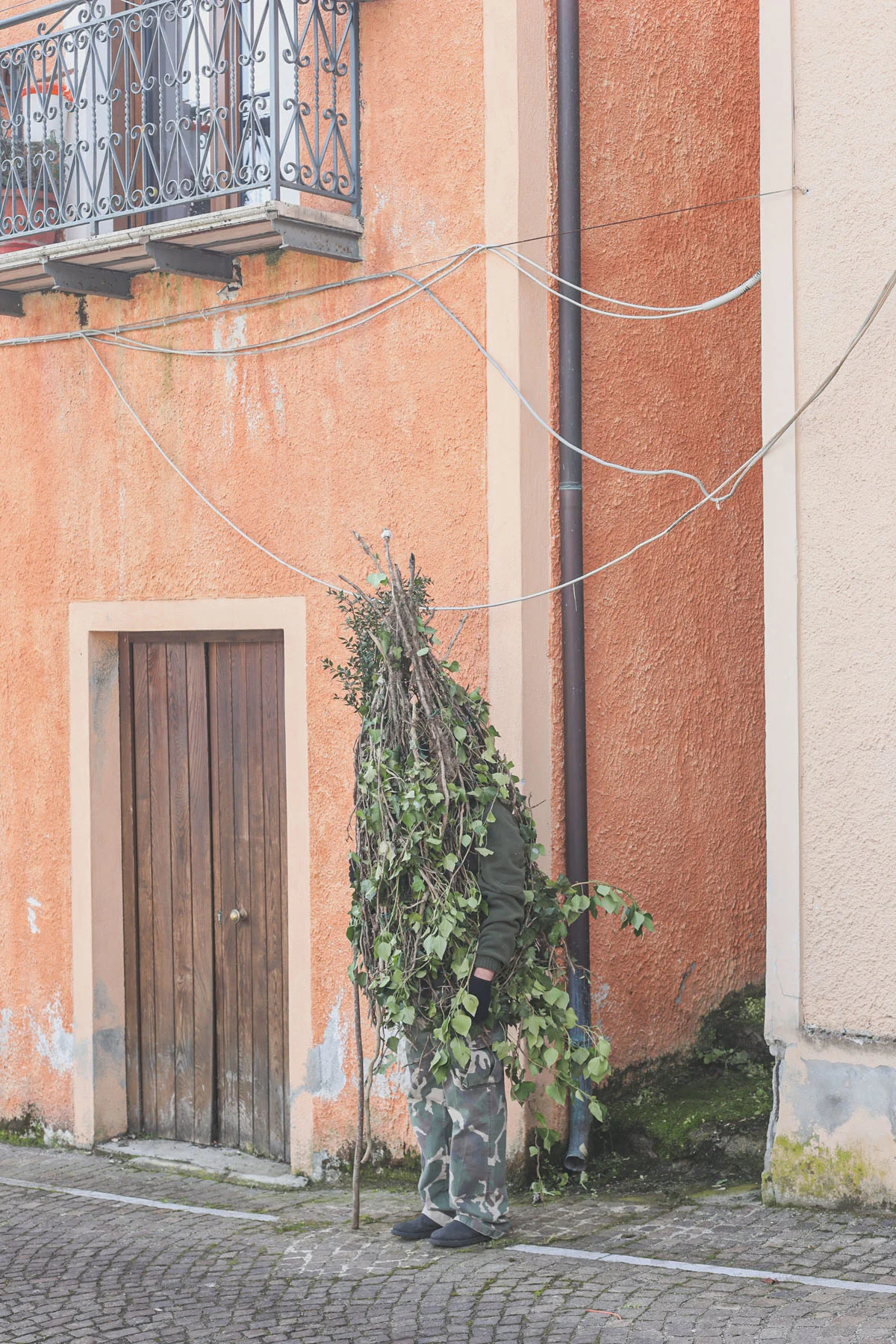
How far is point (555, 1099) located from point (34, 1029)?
3.47 metres

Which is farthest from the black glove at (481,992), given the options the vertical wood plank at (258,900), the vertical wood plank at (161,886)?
the vertical wood plank at (161,886)

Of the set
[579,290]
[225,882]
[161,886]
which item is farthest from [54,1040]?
[579,290]

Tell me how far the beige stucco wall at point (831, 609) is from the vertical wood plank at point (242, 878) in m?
2.70

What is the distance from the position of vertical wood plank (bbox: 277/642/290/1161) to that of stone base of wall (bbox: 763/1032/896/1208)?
8.03 feet

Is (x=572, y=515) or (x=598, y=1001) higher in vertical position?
(x=572, y=515)

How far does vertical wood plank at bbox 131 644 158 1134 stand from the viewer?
8039 millimetres

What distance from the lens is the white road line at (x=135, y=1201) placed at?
21.6 feet

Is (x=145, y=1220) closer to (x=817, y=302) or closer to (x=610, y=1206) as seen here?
(x=610, y=1206)

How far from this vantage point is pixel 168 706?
26.0ft

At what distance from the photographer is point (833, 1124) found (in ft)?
19.1

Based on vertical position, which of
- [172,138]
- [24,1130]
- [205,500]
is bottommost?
[24,1130]

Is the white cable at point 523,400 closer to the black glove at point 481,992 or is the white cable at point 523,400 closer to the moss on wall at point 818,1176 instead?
the black glove at point 481,992

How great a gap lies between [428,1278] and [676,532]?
3.42m

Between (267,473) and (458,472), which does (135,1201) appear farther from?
(458,472)
